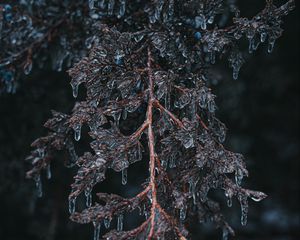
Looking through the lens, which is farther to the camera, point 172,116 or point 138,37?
point 138,37

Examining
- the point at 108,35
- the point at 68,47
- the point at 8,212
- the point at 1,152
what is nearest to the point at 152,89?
the point at 108,35

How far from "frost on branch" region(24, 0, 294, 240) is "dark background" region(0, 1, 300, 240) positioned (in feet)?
1.63

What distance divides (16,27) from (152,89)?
0.65 meters

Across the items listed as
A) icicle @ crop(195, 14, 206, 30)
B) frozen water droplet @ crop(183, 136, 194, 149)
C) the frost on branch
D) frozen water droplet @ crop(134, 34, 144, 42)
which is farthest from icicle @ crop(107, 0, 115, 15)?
frozen water droplet @ crop(183, 136, 194, 149)

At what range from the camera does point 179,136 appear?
124cm

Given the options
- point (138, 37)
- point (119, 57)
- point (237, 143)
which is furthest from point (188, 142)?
point (237, 143)

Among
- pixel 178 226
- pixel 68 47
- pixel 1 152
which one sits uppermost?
pixel 68 47

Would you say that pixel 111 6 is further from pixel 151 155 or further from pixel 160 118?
pixel 151 155

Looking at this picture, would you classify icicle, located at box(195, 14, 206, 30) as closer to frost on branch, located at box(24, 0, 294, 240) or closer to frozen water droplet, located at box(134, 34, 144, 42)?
frost on branch, located at box(24, 0, 294, 240)

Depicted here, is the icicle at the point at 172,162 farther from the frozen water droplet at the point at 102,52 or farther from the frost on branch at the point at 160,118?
the frozen water droplet at the point at 102,52

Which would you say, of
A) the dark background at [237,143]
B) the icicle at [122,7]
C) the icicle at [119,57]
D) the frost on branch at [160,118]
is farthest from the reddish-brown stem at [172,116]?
the dark background at [237,143]

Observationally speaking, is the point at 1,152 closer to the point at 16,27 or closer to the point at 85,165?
the point at 16,27

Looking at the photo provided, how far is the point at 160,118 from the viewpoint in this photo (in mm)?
1285

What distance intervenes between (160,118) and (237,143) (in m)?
1.88
